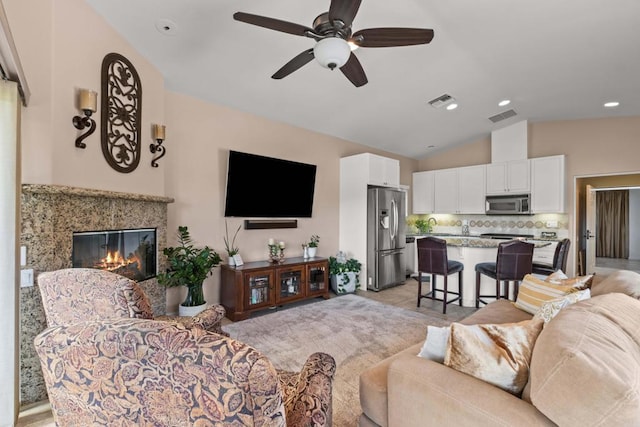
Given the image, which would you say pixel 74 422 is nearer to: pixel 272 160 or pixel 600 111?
pixel 272 160

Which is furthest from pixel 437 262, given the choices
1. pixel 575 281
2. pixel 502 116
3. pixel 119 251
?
pixel 119 251

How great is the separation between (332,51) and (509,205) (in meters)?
5.11

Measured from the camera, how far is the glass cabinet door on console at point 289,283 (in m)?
4.03

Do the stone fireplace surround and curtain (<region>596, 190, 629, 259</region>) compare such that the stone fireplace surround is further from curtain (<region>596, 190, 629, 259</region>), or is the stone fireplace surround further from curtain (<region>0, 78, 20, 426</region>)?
curtain (<region>596, 190, 629, 259</region>)

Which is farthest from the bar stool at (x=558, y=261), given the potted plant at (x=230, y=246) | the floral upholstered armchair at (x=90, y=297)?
the floral upholstered armchair at (x=90, y=297)

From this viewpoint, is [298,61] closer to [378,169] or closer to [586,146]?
[378,169]

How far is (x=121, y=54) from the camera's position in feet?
8.81

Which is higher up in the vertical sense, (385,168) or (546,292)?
(385,168)

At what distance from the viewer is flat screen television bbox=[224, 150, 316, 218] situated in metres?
3.97

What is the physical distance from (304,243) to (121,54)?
10.9ft

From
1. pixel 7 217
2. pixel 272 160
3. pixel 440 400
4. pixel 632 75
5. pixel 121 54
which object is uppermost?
pixel 632 75

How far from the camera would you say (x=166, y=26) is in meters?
2.61

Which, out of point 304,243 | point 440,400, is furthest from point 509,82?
point 440,400

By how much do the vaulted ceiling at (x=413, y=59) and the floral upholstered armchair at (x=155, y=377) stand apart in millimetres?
2618
